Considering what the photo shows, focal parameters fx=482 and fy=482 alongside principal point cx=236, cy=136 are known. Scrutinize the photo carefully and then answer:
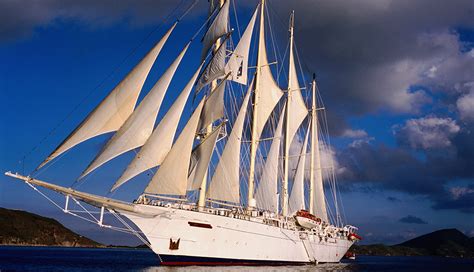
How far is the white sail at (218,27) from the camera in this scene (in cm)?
4157

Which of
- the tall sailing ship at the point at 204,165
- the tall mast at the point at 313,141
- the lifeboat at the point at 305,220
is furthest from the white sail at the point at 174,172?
the tall mast at the point at 313,141

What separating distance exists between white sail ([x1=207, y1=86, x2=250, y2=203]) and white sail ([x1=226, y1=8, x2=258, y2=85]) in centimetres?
692

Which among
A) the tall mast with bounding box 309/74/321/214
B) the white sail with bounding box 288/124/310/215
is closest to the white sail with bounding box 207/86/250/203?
the white sail with bounding box 288/124/310/215

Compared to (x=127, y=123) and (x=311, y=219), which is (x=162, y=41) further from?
(x=311, y=219)

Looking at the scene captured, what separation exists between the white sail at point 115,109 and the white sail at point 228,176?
1113 centimetres

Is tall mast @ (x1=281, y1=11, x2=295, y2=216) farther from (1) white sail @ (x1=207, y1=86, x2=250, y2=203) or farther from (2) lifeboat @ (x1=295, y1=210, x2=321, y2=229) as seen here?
(1) white sail @ (x1=207, y1=86, x2=250, y2=203)

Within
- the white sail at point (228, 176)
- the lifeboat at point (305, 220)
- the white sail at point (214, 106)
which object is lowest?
the lifeboat at point (305, 220)

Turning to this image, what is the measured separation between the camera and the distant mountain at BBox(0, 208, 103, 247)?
165 meters

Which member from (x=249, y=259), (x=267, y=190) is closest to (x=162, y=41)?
(x=249, y=259)

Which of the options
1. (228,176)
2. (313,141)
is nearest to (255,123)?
(228,176)

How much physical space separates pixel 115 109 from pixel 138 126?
80.6 inches

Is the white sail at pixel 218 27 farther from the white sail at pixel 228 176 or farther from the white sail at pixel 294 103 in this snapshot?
the white sail at pixel 294 103

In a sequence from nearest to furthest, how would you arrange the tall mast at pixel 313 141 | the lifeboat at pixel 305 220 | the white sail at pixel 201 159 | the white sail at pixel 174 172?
the white sail at pixel 174 172 < the white sail at pixel 201 159 < the lifeboat at pixel 305 220 < the tall mast at pixel 313 141

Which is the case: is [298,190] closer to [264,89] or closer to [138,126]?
[264,89]
